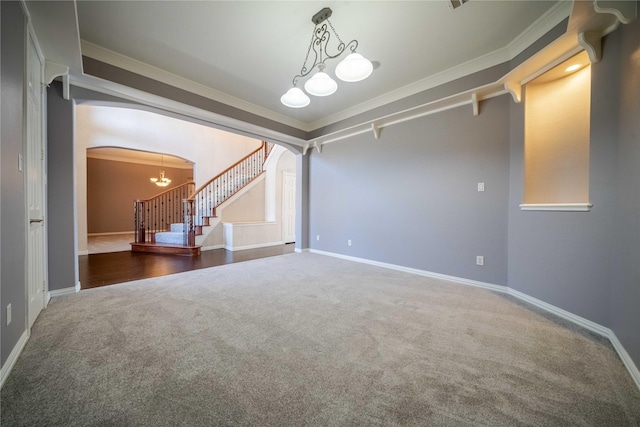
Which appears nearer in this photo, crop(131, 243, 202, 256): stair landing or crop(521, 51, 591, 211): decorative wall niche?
crop(521, 51, 591, 211): decorative wall niche

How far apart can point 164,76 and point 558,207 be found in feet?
16.4

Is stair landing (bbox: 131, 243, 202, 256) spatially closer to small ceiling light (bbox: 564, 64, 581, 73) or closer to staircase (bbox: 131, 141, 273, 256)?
staircase (bbox: 131, 141, 273, 256)

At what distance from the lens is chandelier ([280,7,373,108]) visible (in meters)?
2.17

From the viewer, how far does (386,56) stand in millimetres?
2973

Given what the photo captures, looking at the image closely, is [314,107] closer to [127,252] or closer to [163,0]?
[163,0]

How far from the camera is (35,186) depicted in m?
2.28

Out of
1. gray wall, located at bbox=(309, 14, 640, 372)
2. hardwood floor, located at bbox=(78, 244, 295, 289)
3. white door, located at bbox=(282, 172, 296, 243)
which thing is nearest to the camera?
gray wall, located at bbox=(309, 14, 640, 372)

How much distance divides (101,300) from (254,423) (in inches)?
102

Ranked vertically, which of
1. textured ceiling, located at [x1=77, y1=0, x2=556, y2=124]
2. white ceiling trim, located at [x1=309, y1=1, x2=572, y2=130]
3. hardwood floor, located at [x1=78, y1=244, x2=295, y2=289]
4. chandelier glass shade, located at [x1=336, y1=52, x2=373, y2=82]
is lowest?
hardwood floor, located at [x1=78, y1=244, x2=295, y2=289]

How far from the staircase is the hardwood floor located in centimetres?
41

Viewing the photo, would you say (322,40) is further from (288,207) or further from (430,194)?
(288,207)

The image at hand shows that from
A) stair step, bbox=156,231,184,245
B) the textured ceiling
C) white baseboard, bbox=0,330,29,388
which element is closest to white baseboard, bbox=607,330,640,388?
the textured ceiling

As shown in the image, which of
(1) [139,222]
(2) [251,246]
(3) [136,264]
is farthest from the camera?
(2) [251,246]

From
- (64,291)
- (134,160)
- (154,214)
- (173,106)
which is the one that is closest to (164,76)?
(173,106)
